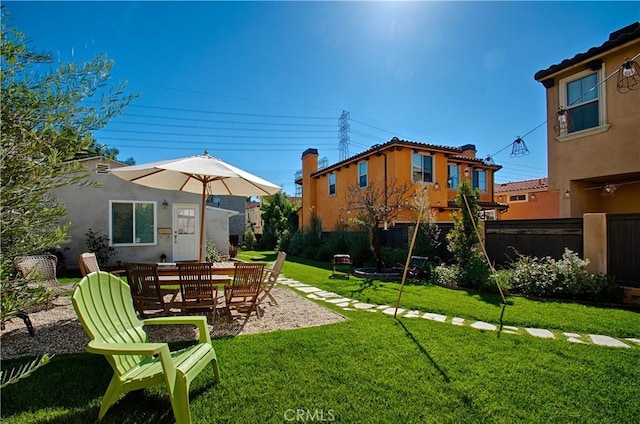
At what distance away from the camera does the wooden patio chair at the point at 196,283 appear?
505 centimetres

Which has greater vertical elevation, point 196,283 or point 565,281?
point 196,283

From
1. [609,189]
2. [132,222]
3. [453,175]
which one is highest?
[453,175]

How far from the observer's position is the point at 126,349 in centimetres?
256

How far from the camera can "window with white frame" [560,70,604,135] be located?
29.2 ft

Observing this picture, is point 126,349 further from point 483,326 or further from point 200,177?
point 483,326

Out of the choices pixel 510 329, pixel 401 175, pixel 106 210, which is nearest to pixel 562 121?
pixel 401 175

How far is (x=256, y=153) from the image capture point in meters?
33.0

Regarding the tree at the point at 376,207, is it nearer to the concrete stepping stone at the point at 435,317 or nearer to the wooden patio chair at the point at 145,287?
the concrete stepping stone at the point at 435,317

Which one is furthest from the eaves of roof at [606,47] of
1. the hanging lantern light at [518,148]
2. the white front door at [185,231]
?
the white front door at [185,231]

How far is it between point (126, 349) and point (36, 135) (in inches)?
66.6

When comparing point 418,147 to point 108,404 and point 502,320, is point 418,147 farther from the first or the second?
point 108,404

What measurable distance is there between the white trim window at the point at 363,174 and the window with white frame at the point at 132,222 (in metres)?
10.4

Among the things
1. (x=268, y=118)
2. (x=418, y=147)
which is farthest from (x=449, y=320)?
(x=268, y=118)

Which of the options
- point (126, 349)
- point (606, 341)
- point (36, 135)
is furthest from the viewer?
point (606, 341)
